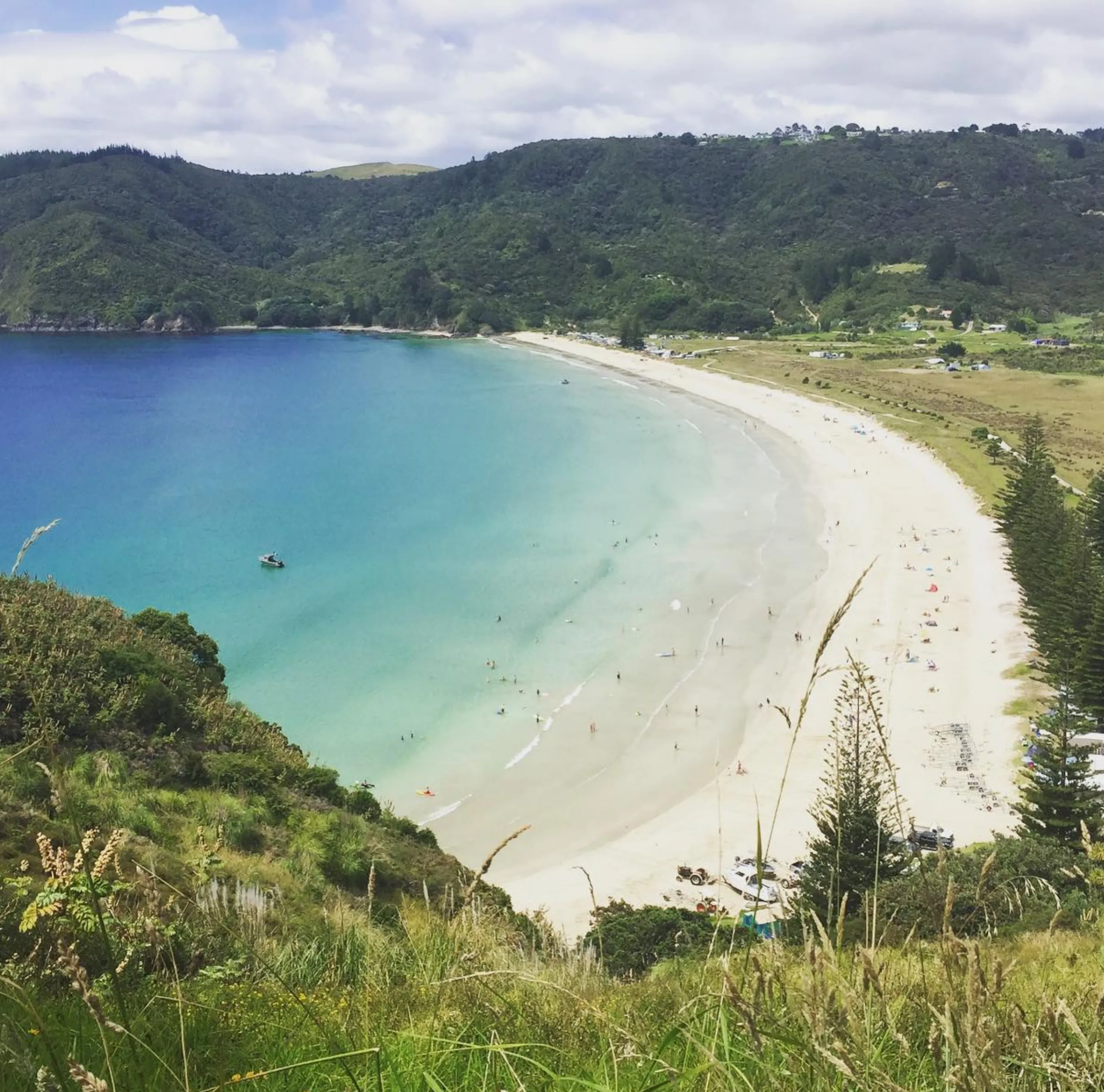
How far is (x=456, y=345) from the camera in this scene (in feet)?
345

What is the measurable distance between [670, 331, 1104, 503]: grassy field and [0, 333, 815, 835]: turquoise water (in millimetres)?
10126

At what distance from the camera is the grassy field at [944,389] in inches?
1961

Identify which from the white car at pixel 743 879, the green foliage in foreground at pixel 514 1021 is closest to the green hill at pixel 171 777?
the green foliage in foreground at pixel 514 1021

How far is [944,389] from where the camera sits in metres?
69.4

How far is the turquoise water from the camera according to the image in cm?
2638

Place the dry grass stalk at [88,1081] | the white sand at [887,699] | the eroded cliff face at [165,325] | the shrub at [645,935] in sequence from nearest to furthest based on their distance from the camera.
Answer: the dry grass stalk at [88,1081] < the shrub at [645,935] < the white sand at [887,699] < the eroded cliff face at [165,325]

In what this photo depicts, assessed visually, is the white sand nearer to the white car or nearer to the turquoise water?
the white car

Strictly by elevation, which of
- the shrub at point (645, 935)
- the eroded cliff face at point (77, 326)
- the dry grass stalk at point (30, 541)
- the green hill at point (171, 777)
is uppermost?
the eroded cliff face at point (77, 326)

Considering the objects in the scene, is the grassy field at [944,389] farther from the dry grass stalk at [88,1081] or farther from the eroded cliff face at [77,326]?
the eroded cliff face at [77,326]

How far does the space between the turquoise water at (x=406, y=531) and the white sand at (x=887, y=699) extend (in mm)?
3380

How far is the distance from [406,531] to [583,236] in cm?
11842

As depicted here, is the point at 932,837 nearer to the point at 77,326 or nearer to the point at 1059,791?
the point at 1059,791

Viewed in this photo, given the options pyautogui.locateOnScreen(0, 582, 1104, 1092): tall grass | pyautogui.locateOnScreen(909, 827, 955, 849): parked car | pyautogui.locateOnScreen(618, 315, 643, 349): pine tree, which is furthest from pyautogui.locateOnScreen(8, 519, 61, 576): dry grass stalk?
pyautogui.locateOnScreen(618, 315, 643, 349): pine tree

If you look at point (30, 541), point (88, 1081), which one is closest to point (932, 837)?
point (30, 541)
